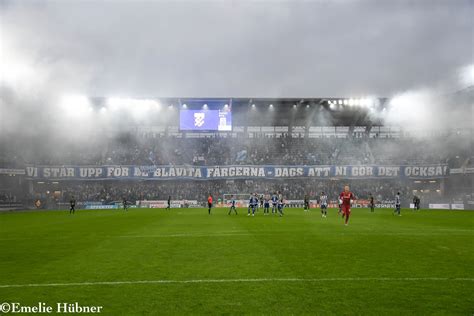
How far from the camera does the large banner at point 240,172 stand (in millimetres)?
57750

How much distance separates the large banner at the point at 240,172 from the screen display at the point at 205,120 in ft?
19.0

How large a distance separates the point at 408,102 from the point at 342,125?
36.8ft

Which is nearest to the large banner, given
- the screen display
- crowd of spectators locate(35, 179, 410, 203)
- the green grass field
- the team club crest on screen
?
crowd of spectators locate(35, 179, 410, 203)

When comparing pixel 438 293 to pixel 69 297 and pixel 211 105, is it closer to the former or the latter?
pixel 69 297

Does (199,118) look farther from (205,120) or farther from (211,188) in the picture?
(211,188)

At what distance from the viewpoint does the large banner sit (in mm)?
57750

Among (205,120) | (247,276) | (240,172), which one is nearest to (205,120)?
(205,120)

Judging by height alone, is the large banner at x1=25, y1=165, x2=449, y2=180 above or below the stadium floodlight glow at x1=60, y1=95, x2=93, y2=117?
below

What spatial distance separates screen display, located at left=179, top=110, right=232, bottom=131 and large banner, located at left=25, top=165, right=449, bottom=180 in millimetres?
5805

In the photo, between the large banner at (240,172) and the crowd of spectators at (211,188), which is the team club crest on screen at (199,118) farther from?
the crowd of spectators at (211,188)

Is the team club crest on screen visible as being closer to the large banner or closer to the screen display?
the screen display

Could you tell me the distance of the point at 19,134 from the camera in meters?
37.9

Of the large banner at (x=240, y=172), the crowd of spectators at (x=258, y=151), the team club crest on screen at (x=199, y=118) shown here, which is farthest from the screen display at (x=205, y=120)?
the crowd of spectators at (x=258, y=151)

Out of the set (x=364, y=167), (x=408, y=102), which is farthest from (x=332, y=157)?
(x=408, y=102)
